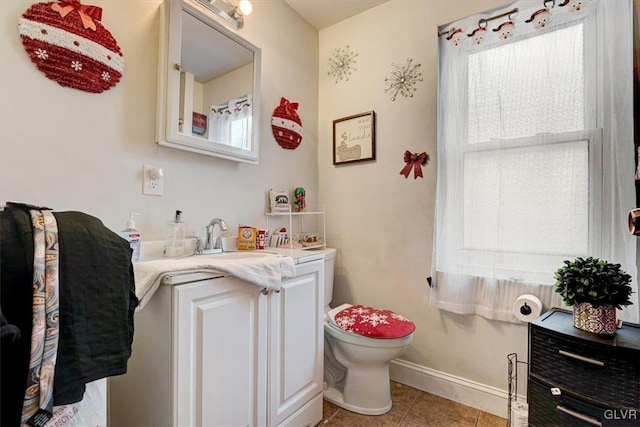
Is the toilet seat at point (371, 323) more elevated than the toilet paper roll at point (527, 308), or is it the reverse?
the toilet paper roll at point (527, 308)

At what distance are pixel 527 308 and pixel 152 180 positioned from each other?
5.90 ft

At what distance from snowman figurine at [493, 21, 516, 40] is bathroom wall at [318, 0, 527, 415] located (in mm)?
171

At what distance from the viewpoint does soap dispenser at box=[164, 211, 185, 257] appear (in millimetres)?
1302

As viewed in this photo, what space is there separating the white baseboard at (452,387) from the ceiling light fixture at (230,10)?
86.8 inches

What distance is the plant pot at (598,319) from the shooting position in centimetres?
102

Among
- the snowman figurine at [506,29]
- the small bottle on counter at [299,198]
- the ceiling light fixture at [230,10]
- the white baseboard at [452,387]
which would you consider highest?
the ceiling light fixture at [230,10]

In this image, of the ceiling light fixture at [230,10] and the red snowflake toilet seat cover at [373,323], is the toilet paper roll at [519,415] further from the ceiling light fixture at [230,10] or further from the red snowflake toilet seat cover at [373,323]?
the ceiling light fixture at [230,10]

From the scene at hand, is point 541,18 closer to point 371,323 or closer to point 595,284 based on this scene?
point 595,284

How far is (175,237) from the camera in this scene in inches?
52.3

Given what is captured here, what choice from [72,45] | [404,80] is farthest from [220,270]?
[404,80]

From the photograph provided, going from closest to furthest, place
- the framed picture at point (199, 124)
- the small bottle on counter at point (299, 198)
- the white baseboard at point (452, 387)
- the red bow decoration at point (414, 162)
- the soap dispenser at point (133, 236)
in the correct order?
1. the soap dispenser at point (133, 236)
2. the framed picture at point (199, 124)
3. the white baseboard at point (452, 387)
4. the red bow decoration at point (414, 162)
5. the small bottle on counter at point (299, 198)

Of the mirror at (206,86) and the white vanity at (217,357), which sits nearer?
the white vanity at (217,357)

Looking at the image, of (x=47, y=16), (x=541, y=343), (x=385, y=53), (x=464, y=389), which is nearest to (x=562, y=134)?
(x=541, y=343)

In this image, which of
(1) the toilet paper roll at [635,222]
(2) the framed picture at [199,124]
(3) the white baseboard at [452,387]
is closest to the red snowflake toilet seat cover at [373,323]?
(3) the white baseboard at [452,387]
